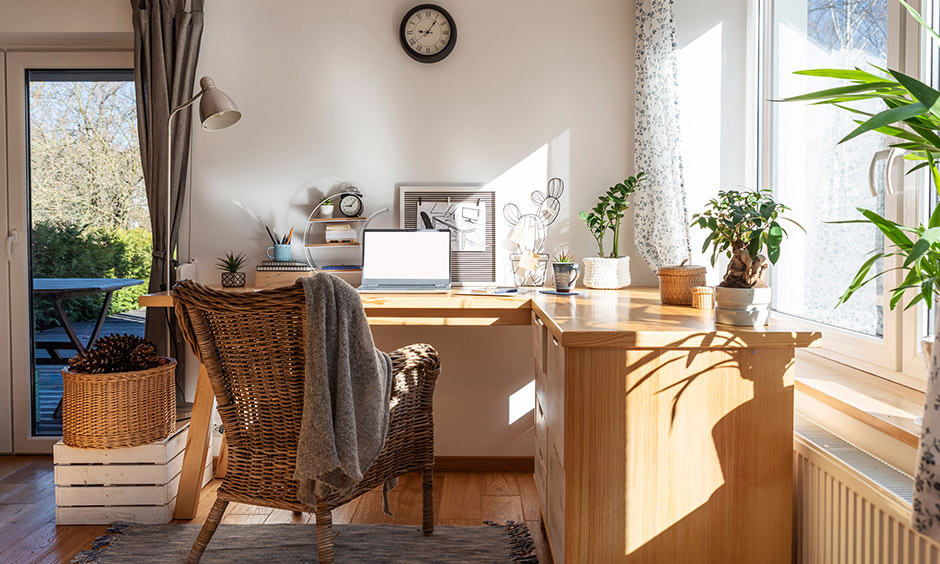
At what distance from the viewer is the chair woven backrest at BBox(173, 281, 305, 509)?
164 centimetres

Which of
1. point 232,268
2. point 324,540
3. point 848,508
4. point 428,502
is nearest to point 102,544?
point 324,540

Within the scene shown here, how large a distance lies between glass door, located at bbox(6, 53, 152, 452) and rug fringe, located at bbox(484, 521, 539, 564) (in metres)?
2.07

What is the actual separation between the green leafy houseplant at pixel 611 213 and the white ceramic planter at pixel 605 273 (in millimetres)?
74

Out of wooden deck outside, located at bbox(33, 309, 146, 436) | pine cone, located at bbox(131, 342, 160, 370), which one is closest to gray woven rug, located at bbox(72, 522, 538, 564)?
pine cone, located at bbox(131, 342, 160, 370)

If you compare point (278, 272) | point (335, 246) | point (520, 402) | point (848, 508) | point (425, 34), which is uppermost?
point (425, 34)

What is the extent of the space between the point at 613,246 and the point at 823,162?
925 millimetres

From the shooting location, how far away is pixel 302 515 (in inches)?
95.4

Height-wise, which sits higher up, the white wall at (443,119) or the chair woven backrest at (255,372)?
the white wall at (443,119)

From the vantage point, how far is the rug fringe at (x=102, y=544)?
205 centimetres

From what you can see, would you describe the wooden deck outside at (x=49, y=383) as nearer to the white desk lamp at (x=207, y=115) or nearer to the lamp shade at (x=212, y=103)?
the white desk lamp at (x=207, y=115)

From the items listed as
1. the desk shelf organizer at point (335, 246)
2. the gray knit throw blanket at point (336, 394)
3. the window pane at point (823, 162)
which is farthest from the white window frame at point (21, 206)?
the window pane at point (823, 162)

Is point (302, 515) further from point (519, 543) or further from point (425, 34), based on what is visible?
point (425, 34)

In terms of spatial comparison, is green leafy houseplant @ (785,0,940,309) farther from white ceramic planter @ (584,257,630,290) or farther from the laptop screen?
the laptop screen

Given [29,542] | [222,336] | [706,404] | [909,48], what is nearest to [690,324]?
[706,404]
